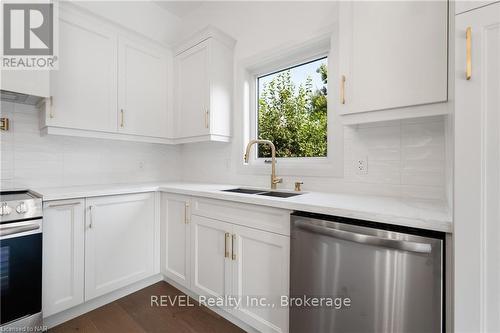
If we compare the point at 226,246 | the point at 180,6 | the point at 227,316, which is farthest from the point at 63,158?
the point at 180,6

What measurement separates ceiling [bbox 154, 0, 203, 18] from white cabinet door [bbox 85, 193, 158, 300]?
2.14 meters

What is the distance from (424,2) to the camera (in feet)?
3.70

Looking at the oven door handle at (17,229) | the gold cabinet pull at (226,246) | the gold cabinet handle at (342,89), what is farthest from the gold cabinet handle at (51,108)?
the gold cabinet handle at (342,89)

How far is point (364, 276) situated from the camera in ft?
3.40

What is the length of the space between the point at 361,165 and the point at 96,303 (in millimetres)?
2222

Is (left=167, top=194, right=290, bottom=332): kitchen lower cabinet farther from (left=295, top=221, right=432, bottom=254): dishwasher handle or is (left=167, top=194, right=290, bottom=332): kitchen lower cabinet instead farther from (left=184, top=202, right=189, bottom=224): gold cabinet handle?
(left=295, top=221, right=432, bottom=254): dishwasher handle

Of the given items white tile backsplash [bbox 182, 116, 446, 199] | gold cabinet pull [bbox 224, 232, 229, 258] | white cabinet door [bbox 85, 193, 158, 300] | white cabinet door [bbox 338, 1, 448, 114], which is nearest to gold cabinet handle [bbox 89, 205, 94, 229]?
white cabinet door [bbox 85, 193, 158, 300]

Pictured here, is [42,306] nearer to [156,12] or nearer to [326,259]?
[326,259]

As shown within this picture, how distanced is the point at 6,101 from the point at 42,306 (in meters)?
1.50

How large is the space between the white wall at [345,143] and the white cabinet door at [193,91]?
0.30m

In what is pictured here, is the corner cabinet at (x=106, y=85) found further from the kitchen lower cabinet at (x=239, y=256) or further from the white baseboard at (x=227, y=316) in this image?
the white baseboard at (x=227, y=316)
